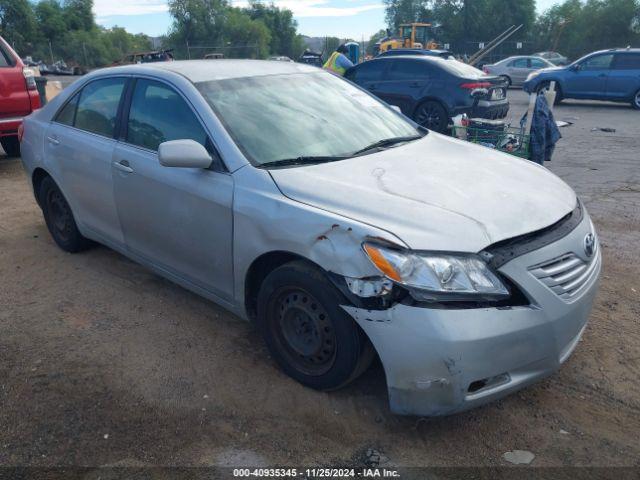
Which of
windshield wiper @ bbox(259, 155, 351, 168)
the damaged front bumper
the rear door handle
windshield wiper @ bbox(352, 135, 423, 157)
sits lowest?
the damaged front bumper

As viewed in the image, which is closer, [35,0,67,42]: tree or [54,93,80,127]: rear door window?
[54,93,80,127]: rear door window

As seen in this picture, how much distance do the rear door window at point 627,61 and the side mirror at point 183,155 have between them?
16390 millimetres

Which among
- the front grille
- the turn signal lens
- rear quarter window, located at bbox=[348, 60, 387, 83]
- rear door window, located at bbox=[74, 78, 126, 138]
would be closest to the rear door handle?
rear door window, located at bbox=[74, 78, 126, 138]

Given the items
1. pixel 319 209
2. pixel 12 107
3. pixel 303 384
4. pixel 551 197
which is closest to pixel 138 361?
pixel 303 384

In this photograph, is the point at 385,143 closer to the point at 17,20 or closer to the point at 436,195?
the point at 436,195

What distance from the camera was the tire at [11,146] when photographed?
8891 mm

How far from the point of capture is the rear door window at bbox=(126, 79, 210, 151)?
3330mm

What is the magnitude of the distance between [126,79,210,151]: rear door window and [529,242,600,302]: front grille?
1927 mm

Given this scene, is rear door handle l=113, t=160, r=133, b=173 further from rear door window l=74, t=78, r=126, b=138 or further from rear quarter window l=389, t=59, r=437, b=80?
rear quarter window l=389, t=59, r=437, b=80

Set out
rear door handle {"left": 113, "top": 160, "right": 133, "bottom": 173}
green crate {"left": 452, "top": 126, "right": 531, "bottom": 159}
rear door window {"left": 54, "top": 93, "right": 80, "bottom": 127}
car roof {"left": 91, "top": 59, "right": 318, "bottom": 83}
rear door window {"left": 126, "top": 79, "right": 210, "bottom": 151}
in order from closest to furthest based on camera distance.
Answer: rear door window {"left": 126, "top": 79, "right": 210, "bottom": 151}
car roof {"left": 91, "top": 59, "right": 318, "bottom": 83}
rear door handle {"left": 113, "top": 160, "right": 133, "bottom": 173}
rear door window {"left": 54, "top": 93, "right": 80, "bottom": 127}
green crate {"left": 452, "top": 126, "right": 531, "bottom": 159}

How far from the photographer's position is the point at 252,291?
3.12m

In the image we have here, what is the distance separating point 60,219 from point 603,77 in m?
16.1

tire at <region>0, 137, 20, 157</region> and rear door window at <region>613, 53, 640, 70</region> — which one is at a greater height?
rear door window at <region>613, 53, 640, 70</region>

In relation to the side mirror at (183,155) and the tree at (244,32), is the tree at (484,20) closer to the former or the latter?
the tree at (244,32)
